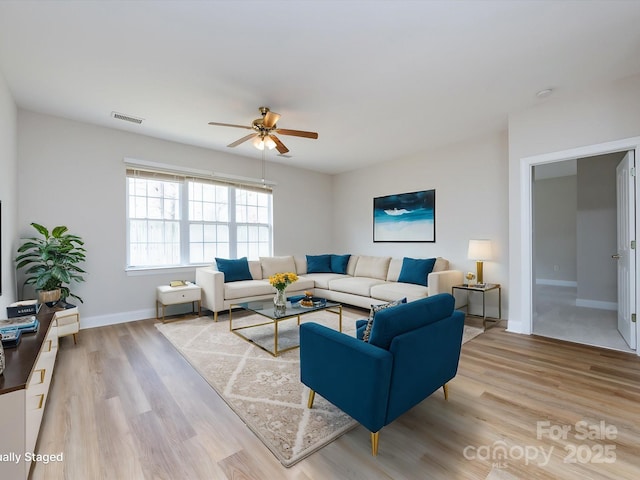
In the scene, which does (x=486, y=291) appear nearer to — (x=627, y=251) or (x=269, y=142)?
(x=627, y=251)

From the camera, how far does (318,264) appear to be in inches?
236

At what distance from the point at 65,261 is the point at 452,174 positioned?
18.3 feet

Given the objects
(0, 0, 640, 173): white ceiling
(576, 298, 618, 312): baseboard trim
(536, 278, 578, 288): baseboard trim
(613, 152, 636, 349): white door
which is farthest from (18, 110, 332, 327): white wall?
(536, 278, 578, 288): baseboard trim

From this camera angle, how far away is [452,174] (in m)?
4.83

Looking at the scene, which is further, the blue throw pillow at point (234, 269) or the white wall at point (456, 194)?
the blue throw pillow at point (234, 269)

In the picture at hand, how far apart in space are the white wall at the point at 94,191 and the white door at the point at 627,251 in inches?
218

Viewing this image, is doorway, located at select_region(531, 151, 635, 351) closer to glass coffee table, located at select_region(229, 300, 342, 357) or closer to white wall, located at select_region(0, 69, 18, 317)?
glass coffee table, located at select_region(229, 300, 342, 357)

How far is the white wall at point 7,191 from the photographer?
2738 millimetres

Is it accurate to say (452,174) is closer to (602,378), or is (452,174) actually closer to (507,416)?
(602,378)

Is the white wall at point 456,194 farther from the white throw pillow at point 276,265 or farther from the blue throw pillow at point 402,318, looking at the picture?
the blue throw pillow at point 402,318

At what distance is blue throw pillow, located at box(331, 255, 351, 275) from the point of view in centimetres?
591

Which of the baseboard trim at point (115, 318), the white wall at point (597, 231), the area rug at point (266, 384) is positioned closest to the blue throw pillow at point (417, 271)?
the area rug at point (266, 384)

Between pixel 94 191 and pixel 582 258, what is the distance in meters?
7.81

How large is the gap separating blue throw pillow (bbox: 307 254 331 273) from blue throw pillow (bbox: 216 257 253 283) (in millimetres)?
1378
